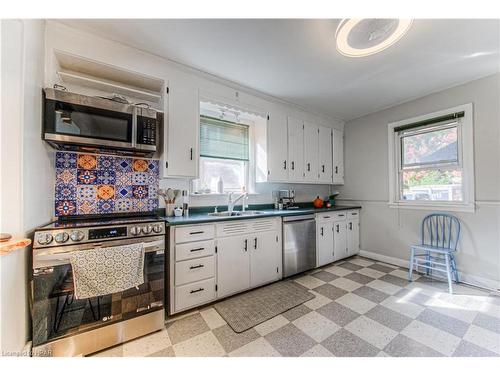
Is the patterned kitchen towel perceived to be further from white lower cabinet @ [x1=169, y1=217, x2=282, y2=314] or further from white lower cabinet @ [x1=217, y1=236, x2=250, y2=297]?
white lower cabinet @ [x1=217, y1=236, x2=250, y2=297]

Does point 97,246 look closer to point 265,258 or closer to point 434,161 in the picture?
point 265,258

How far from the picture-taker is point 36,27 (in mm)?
1404

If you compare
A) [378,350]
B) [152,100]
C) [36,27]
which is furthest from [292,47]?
[378,350]

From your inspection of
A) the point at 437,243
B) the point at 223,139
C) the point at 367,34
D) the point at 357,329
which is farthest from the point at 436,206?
the point at 223,139

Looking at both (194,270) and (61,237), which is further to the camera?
(194,270)

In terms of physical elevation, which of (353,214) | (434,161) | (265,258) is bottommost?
(265,258)

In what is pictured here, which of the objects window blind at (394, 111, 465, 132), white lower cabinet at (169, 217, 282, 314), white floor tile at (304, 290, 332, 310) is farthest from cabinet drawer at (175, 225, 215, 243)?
window blind at (394, 111, 465, 132)

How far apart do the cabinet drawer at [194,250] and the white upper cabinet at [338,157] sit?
2.78 metres

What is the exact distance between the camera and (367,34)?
1.68 meters

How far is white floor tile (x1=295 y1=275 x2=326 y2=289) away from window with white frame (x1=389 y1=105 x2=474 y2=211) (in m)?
1.84

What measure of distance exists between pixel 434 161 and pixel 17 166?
4384 millimetres

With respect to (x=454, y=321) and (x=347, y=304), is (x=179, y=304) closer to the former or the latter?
(x=347, y=304)
